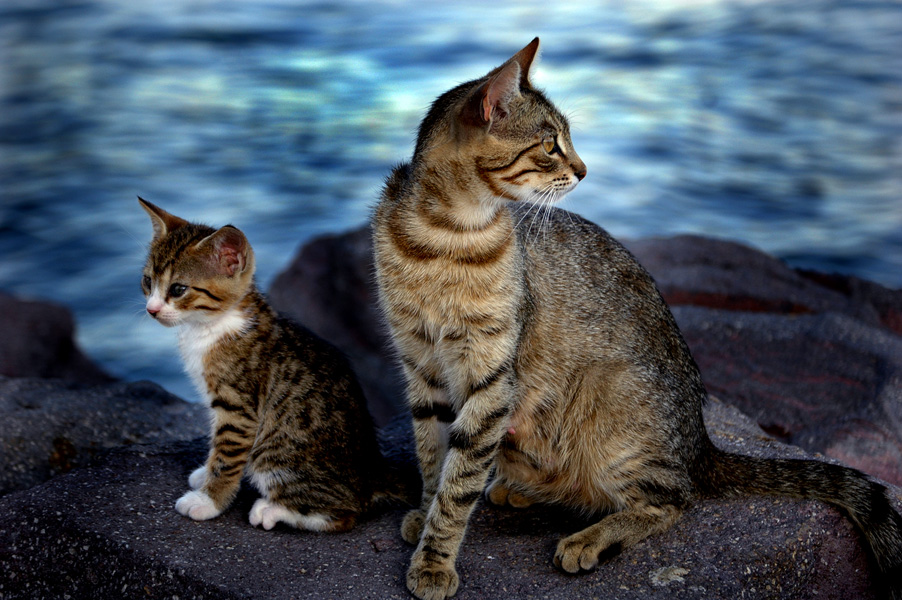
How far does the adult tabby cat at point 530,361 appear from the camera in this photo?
11.5ft

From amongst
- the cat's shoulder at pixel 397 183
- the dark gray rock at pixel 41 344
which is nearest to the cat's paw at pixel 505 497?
the cat's shoulder at pixel 397 183

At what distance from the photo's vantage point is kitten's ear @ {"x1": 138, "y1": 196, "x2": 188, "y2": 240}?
3998mm

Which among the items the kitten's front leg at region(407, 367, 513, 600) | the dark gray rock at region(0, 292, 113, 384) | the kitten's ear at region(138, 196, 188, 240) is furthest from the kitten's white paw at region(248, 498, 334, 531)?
the dark gray rock at region(0, 292, 113, 384)

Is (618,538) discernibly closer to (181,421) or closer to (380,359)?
(181,421)

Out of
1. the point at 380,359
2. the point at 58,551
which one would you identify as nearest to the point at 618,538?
the point at 58,551

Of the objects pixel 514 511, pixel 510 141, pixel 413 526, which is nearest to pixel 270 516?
pixel 413 526

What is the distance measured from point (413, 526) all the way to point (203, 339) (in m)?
1.24

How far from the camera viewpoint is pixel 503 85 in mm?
A: 3387

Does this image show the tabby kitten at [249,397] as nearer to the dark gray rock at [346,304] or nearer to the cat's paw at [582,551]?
the cat's paw at [582,551]

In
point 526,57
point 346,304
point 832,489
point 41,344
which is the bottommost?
point 41,344

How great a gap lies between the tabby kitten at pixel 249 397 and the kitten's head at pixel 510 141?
3.55 ft

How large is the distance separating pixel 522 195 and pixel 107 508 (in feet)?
7.46

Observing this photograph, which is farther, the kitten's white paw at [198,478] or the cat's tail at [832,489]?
the kitten's white paw at [198,478]

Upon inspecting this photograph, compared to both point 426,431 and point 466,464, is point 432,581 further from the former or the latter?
point 426,431
